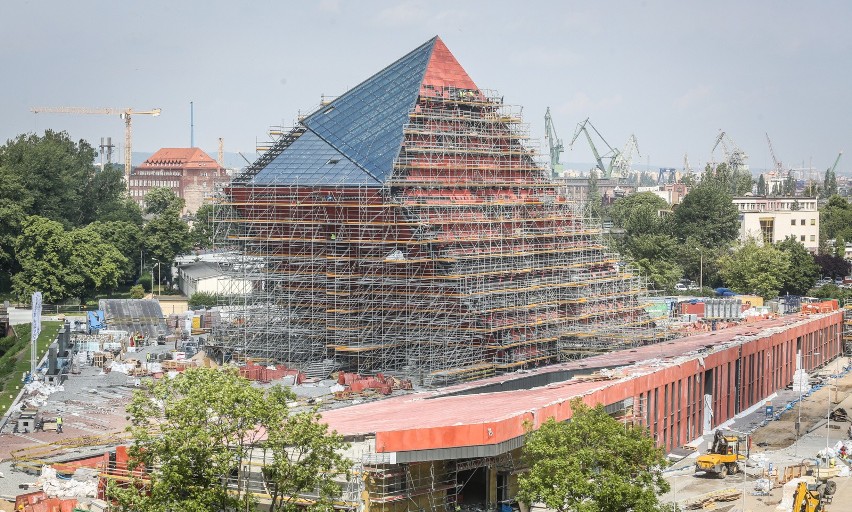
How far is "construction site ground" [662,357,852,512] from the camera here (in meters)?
48.8

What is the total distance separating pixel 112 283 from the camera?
106625 mm

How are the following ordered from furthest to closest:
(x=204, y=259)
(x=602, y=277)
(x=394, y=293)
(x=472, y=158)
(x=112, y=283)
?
(x=204, y=259), (x=112, y=283), (x=602, y=277), (x=472, y=158), (x=394, y=293)

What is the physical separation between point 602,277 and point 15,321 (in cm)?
4419

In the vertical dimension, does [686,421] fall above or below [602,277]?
below

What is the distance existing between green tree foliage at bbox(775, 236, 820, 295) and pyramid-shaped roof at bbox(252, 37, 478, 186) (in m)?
54.2

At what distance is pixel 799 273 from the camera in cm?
12238

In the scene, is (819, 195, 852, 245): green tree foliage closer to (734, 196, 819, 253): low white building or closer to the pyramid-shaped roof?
(734, 196, 819, 253): low white building

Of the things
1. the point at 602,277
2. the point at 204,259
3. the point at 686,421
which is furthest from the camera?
the point at 204,259

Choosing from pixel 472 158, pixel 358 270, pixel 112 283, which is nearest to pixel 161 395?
pixel 358 270

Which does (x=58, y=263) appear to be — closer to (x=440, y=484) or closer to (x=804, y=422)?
(x=804, y=422)

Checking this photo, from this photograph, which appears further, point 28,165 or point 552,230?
point 28,165

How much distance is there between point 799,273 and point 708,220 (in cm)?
1966

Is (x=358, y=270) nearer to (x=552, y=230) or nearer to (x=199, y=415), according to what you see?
(x=552, y=230)

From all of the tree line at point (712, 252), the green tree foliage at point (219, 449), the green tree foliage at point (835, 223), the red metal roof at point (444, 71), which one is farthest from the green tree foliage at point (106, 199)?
the green tree foliage at point (219, 449)
